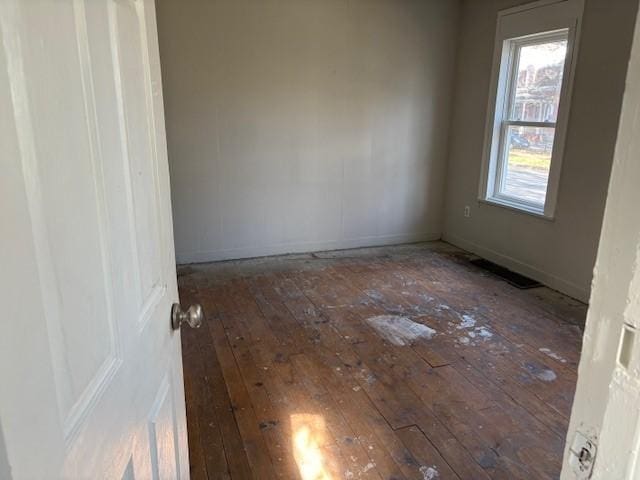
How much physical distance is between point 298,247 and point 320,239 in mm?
249

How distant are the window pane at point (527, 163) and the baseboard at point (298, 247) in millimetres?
1121

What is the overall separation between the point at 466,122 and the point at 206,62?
2573 millimetres

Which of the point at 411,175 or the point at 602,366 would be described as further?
the point at 411,175

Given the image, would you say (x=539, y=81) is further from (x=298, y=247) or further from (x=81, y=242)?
(x=81, y=242)

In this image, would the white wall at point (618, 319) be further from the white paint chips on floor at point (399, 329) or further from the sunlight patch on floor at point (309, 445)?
the white paint chips on floor at point (399, 329)

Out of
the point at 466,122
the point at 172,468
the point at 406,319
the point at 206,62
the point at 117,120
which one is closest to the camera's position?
the point at 117,120

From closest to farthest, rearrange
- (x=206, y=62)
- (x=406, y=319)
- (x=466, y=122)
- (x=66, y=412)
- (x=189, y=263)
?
(x=66, y=412) → (x=406, y=319) → (x=206, y=62) → (x=189, y=263) → (x=466, y=122)

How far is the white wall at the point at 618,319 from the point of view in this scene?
52 cm

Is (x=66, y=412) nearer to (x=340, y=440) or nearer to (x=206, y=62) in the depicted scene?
(x=340, y=440)

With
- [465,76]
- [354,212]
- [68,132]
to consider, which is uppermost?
[465,76]

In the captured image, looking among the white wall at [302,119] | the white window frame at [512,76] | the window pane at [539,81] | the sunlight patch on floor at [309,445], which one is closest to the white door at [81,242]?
the sunlight patch on floor at [309,445]

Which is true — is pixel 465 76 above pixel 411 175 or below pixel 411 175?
above

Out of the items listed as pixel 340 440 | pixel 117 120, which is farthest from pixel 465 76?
pixel 117 120

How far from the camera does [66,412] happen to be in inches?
22.1
